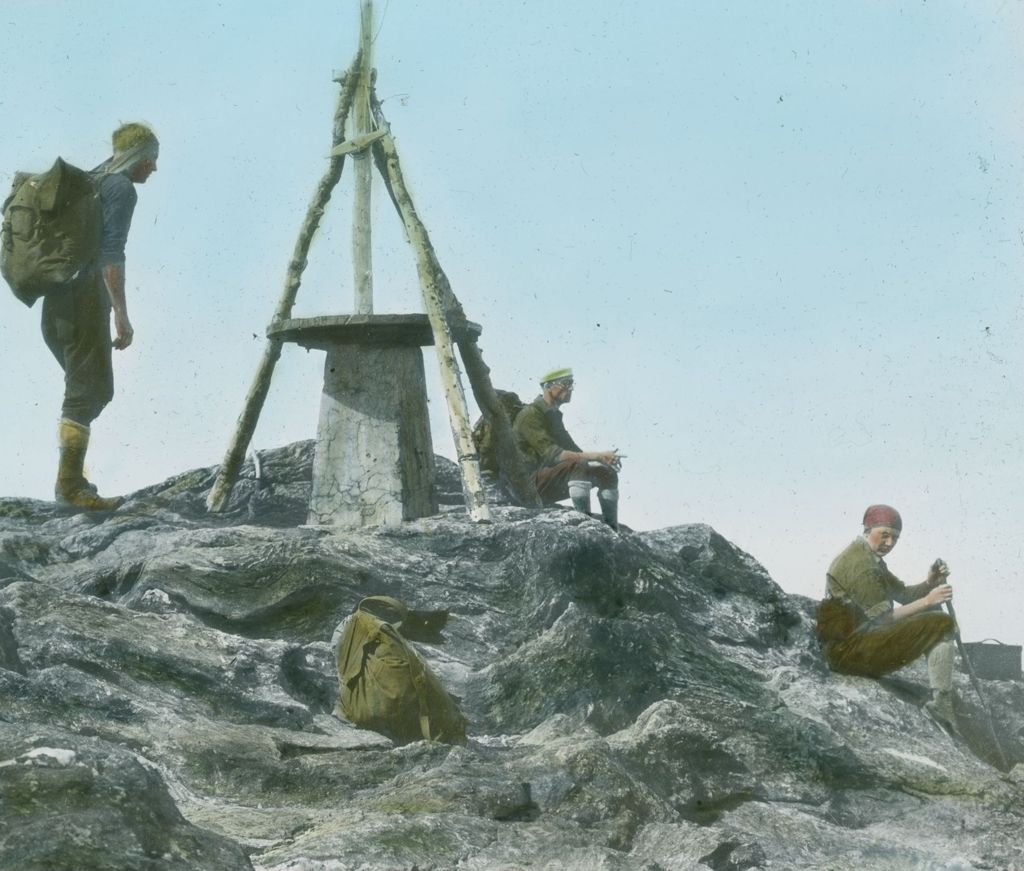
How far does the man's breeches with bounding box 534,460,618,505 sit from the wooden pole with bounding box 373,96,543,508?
16cm

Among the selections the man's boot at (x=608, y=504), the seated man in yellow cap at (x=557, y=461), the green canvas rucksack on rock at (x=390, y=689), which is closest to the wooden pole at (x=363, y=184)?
the seated man in yellow cap at (x=557, y=461)

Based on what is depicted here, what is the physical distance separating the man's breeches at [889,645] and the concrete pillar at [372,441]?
327 centimetres

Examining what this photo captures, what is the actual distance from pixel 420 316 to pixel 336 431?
1.12 metres

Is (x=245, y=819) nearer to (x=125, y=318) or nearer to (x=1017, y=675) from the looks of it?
(x=125, y=318)

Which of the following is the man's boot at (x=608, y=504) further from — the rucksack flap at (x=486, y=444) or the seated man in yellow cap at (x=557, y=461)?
the rucksack flap at (x=486, y=444)

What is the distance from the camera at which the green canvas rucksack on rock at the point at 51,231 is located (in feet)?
40.5

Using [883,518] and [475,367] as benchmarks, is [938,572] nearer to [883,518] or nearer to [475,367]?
[883,518]

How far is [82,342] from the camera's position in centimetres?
1266

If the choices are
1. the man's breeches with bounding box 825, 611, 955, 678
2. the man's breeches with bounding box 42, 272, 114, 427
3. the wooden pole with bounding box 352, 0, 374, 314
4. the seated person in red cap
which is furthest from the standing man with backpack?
the man's breeches with bounding box 825, 611, 955, 678

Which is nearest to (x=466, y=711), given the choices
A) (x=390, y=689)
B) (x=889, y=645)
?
(x=390, y=689)

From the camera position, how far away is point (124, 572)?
38.5 feet

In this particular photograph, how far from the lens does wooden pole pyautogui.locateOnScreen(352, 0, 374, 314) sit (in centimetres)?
1288

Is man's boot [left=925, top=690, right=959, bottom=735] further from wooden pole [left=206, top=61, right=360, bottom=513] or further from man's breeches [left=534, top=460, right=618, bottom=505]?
wooden pole [left=206, top=61, right=360, bottom=513]

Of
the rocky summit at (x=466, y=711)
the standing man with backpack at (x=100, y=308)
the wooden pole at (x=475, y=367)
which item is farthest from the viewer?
the wooden pole at (x=475, y=367)
